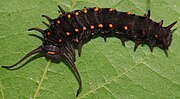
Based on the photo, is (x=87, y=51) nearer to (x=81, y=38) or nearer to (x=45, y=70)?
(x=81, y=38)

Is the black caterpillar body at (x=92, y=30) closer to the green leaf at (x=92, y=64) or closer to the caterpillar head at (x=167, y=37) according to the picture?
the caterpillar head at (x=167, y=37)

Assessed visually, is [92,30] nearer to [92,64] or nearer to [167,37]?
[92,64]

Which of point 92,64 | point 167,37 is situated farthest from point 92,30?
point 167,37

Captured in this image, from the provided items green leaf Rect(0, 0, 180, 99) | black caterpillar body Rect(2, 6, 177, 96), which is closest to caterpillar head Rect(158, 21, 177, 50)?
black caterpillar body Rect(2, 6, 177, 96)

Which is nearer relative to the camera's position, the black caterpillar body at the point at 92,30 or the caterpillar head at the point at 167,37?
the black caterpillar body at the point at 92,30

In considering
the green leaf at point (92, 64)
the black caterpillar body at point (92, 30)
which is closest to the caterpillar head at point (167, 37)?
the black caterpillar body at point (92, 30)

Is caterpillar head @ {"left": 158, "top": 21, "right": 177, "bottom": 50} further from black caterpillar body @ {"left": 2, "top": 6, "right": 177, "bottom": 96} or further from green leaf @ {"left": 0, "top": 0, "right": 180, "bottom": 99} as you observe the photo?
green leaf @ {"left": 0, "top": 0, "right": 180, "bottom": 99}
